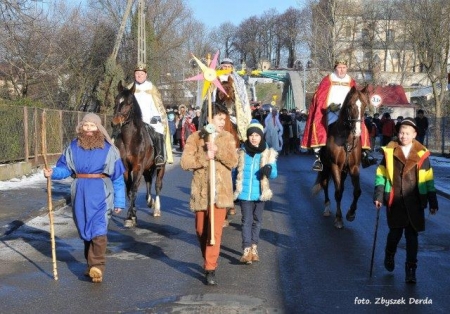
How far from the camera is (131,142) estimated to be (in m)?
13.1

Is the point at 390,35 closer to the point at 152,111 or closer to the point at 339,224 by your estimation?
the point at 152,111

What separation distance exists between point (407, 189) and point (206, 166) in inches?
83.9

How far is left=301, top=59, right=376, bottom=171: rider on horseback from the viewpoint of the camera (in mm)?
13555

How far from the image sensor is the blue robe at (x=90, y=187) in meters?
8.44

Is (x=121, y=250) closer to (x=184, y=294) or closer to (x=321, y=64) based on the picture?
(x=184, y=294)

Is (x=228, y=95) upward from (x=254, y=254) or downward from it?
upward

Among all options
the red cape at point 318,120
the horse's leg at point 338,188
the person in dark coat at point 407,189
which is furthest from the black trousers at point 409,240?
the red cape at point 318,120

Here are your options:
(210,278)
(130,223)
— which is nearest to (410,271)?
(210,278)

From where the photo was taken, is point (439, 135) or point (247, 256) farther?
point (439, 135)

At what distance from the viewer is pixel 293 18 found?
11775cm

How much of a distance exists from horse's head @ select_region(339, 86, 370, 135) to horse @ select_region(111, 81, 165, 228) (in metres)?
3.34

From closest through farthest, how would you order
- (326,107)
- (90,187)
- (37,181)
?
(90,187) → (326,107) → (37,181)

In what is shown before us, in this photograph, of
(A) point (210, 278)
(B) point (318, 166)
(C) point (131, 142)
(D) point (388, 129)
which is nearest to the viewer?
(A) point (210, 278)

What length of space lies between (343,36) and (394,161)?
64.7 metres
